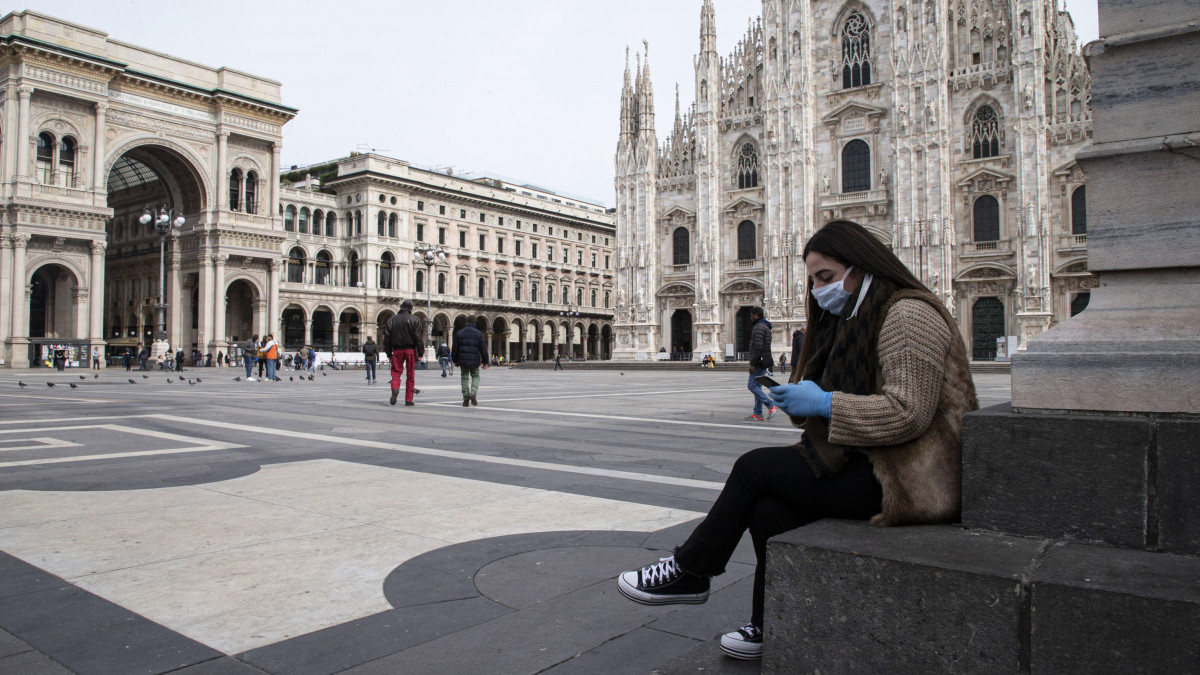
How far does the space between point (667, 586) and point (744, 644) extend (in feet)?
0.99

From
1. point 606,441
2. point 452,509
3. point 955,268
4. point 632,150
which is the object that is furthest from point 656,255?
point 452,509

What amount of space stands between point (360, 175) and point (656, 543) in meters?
56.0

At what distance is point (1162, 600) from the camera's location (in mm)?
1584

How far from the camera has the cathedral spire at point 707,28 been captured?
41.2 meters

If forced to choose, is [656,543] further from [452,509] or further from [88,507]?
[88,507]

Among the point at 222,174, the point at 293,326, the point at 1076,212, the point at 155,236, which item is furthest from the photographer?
the point at 293,326

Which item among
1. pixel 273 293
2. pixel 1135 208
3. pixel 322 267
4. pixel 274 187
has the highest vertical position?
pixel 274 187

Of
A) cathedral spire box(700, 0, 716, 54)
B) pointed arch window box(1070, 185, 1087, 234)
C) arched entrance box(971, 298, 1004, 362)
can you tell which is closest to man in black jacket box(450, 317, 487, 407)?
arched entrance box(971, 298, 1004, 362)

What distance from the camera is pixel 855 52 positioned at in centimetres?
3853

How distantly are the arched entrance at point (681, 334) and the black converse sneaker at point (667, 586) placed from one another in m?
41.9

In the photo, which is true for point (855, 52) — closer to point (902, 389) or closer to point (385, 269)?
point (385, 269)

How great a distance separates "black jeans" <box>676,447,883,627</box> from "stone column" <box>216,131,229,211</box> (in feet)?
153

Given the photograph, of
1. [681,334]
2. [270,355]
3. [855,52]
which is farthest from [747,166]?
[270,355]

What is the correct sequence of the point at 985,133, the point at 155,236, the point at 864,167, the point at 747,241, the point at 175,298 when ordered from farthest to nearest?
1. the point at 155,236
2. the point at 175,298
3. the point at 747,241
4. the point at 864,167
5. the point at 985,133
